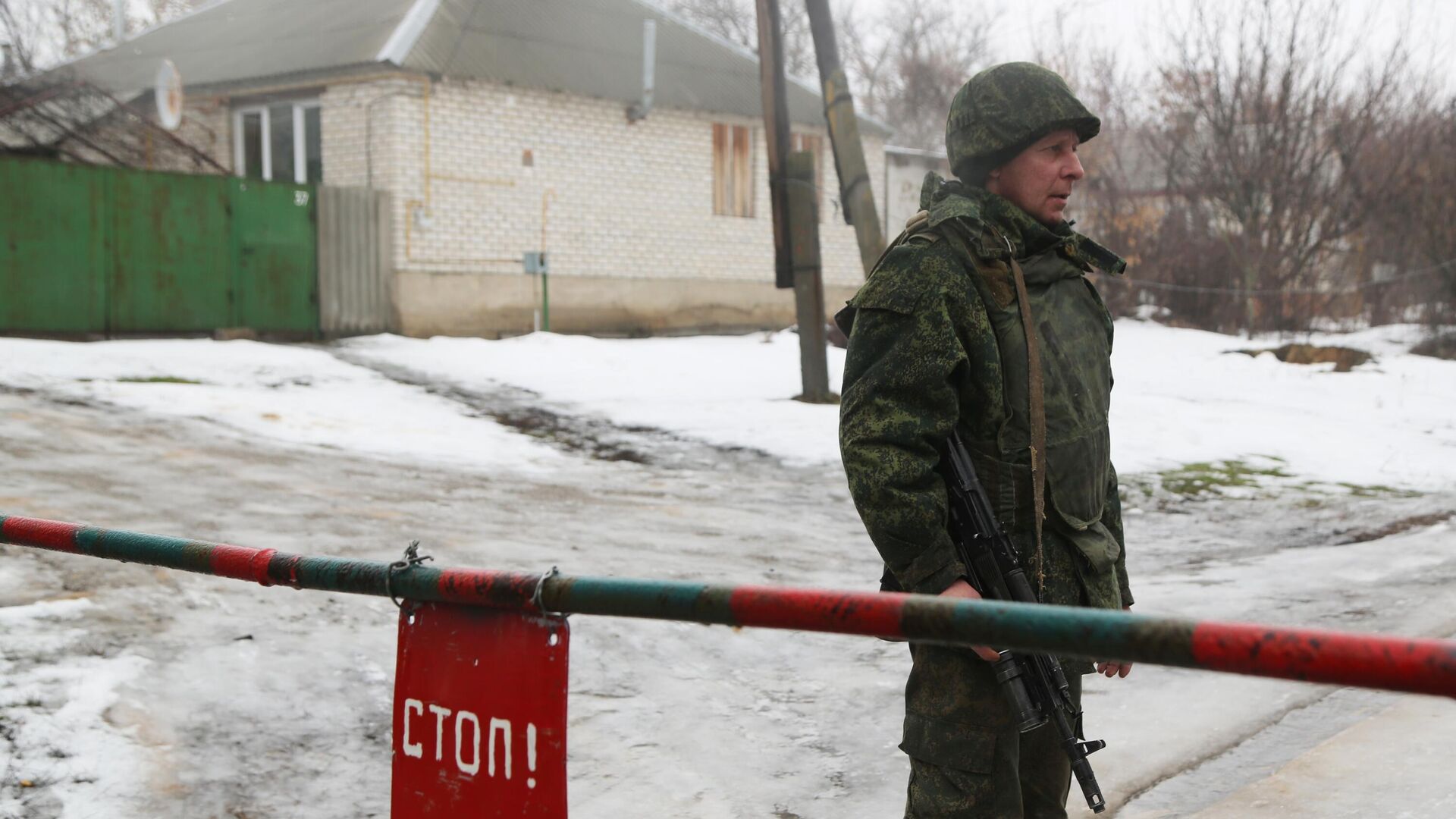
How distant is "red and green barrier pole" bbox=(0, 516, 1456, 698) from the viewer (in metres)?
1.21

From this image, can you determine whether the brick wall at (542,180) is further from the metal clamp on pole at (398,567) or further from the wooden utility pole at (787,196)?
the metal clamp on pole at (398,567)

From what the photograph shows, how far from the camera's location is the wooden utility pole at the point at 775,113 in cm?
1125

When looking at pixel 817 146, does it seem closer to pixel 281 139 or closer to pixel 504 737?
pixel 281 139

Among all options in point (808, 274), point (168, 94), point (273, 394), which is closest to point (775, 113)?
point (808, 274)

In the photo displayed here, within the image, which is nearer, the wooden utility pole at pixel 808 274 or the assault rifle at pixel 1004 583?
the assault rifle at pixel 1004 583

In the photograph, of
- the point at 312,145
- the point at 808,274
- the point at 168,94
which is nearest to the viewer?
the point at 808,274

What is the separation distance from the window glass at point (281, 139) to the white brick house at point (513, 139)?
0.03m

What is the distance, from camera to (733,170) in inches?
838

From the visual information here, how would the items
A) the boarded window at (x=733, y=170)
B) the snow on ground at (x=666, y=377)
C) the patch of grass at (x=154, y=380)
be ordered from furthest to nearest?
the boarded window at (x=733, y=170), the patch of grass at (x=154, y=380), the snow on ground at (x=666, y=377)

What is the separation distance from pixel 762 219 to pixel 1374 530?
14.7m

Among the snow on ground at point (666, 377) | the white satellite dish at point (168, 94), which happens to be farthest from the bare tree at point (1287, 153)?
the white satellite dish at point (168, 94)

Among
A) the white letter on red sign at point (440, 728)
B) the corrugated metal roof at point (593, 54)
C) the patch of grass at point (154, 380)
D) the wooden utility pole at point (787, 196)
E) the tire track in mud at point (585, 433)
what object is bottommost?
the tire track in mud at point (585, 433)

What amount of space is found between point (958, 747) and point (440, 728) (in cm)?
88

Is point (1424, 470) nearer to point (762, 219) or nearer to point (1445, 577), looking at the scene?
point (1445, 577)
